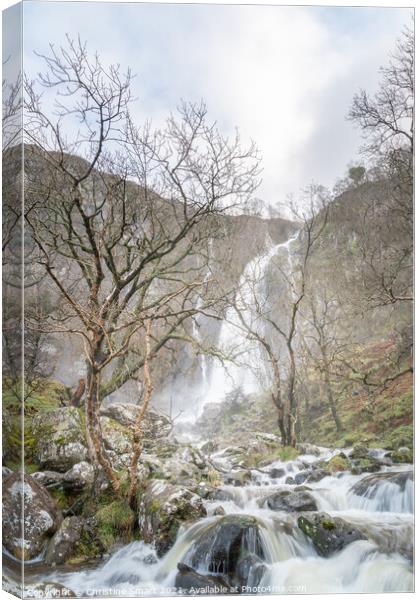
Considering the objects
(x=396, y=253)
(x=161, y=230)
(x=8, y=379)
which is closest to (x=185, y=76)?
(x=161, y=230)

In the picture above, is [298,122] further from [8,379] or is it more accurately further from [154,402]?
[8,379]

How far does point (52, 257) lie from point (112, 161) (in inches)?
45.4

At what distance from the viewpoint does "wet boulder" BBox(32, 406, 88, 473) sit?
699cm

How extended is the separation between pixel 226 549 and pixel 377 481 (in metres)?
1.74

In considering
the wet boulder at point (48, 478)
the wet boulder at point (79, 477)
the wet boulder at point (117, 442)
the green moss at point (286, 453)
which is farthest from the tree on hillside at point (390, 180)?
the wet boulder at point (48, 478)

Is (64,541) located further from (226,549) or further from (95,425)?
(226,549)

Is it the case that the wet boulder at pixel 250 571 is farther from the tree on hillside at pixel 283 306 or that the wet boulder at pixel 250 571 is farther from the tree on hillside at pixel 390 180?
the tree on hillside at pixel 390 180

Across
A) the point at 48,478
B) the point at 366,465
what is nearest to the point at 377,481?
the point at 366,465

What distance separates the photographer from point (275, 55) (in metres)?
7.25

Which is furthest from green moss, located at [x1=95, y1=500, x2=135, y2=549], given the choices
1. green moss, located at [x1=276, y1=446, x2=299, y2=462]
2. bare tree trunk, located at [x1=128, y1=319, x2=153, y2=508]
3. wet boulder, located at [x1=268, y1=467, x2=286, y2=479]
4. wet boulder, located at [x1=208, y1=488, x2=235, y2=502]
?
green moss, located at [x1=276, y1=446, x2=299, y2=462]

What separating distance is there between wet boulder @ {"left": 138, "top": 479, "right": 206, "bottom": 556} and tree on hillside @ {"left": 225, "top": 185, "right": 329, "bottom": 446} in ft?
3.84

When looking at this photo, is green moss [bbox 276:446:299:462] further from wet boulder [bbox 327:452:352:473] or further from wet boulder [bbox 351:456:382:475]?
wet boulder [bbox 351:456:382:475]

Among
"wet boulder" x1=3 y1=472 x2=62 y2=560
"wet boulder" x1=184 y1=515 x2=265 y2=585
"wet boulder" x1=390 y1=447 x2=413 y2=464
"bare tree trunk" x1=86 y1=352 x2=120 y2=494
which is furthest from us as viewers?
"wet boulder" x1=390 y1=447 x2=413 y2=464

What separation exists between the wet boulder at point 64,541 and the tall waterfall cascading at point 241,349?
76.6 inches
